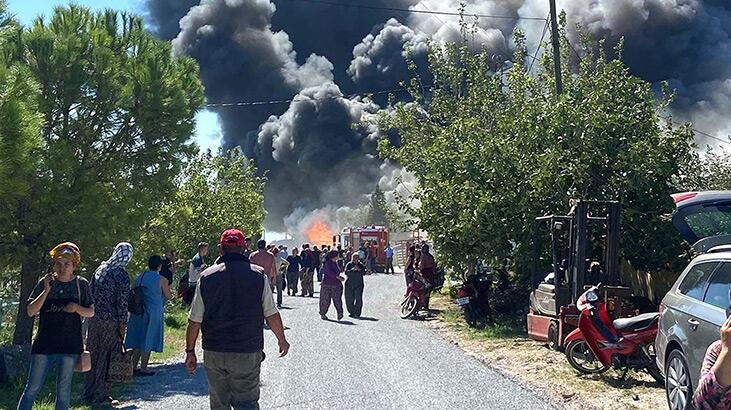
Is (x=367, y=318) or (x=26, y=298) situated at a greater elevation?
(x=26, y=298)

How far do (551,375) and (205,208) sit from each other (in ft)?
48.8

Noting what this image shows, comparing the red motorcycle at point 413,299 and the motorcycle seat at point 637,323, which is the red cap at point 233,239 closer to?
the motorcycle seat at point 637,323

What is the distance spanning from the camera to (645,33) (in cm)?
5591

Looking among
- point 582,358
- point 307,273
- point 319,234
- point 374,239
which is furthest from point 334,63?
point 582,358

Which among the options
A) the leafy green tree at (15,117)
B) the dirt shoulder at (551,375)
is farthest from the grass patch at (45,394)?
the dirt shoulder at (551,375)

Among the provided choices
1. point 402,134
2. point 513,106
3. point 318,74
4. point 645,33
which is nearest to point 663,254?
point 513,106

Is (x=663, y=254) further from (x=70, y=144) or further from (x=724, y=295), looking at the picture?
(x=70, y=144)

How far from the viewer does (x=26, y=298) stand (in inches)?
421

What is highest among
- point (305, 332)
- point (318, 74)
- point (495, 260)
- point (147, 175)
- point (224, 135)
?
point (318, 74)

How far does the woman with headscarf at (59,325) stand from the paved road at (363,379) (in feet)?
5.40

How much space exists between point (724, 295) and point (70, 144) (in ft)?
25.9

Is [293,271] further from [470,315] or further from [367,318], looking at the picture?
[470,315]

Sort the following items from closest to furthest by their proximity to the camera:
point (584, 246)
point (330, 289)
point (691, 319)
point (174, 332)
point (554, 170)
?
point (691, 319) < point (584, 246) < point (554, 170) < point (174, 332) < point (330, 289)

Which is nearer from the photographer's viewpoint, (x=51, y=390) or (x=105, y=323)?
(x=105, y=323)
